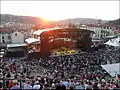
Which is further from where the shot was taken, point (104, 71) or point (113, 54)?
point (113, 54)

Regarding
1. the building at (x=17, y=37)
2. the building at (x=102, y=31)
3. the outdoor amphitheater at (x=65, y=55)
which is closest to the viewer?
the outdoor amphitheater at (x=65, y=55)

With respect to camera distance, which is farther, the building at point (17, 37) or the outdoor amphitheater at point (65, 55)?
the building at point (17, 37)

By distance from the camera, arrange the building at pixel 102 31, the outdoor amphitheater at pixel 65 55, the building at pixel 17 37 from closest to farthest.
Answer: the outdoor amphitheater at pixel 65 55
the building at pixel 17 37
the building at pixel 102 31

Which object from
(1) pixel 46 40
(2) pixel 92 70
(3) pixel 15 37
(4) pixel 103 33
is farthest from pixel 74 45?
(4) pixel 103 33

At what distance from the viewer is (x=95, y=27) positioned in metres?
84.3

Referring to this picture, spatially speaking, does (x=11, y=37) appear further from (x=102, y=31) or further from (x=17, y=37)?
(x=102, y=31)

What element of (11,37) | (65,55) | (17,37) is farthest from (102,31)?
(65,55)

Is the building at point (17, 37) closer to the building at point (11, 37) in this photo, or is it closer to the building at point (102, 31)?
the building at point (11, 37)

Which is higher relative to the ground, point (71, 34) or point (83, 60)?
point (71, 34)

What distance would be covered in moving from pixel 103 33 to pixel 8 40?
92.7ft

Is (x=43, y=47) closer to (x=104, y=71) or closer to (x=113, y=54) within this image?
(x=113, y=54)

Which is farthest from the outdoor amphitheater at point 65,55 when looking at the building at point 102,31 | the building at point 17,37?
the building at point 102,31

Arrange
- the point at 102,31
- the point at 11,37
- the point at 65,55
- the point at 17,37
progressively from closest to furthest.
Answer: the point at 65,55 < the point at 17,37 < the point at 11,37 < the point at 102,31

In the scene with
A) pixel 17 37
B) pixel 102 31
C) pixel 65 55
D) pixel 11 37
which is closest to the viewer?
pixel 65 55
